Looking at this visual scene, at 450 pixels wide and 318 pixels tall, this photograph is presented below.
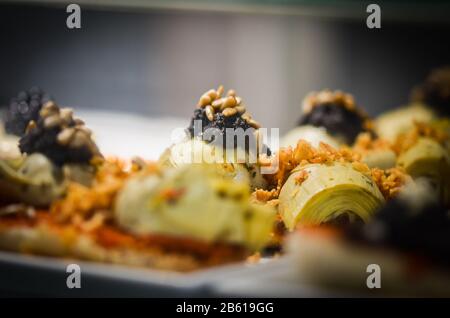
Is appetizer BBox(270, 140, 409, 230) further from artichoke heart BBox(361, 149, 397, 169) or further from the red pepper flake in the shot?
the red pepper flake

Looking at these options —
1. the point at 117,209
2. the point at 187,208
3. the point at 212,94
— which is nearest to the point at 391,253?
the point at 187,208

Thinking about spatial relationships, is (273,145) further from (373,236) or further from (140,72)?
(140,72)

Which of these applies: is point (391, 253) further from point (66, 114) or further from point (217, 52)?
point (217, 52)

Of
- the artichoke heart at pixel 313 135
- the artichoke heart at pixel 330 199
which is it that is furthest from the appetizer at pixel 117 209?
the artichoke heart at pixel 313 135

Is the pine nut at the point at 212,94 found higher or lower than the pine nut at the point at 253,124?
higher

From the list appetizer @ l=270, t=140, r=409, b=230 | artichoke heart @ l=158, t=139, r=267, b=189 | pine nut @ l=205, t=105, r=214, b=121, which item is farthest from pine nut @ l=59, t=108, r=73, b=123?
appetizer @ l=270, t=140, r=409, b=230

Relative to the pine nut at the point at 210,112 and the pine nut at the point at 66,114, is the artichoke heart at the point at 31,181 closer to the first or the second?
the pine nut at the point at 66,114
